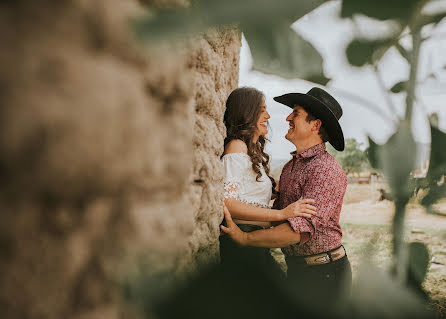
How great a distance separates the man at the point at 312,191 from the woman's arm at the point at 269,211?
0.04 meters

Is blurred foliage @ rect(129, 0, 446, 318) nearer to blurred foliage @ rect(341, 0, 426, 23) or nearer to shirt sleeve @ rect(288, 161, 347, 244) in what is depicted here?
blurred foliage @ rect(341, 0, 426, 23)

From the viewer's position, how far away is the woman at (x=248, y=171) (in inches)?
83.0

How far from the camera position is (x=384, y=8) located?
0.33m

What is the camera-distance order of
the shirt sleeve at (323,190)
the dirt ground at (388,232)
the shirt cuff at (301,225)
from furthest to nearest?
the shirt sleeve at (323,190) → the shirt cuff at (301,225) → the dirt ground at (388,232)

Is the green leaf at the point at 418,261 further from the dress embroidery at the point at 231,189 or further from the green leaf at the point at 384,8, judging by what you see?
the dress embroidery at the point at 231,189

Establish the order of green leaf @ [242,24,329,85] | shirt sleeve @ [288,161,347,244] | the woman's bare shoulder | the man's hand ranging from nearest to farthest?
green leaf @ [242,24,329,85] → the man's hand → shirt sleeve @ [288,161,347,244] → the woman's bare shoulder

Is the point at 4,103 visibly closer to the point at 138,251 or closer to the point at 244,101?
the point at 138,251

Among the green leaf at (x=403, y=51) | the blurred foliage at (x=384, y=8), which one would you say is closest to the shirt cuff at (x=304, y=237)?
the green leaf at (x=403, y=51)

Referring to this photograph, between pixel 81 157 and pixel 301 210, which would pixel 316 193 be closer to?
pixel 301 210

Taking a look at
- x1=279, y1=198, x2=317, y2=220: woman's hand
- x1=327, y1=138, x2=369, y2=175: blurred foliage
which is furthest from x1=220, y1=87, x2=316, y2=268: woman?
x1=327, y1=138, x2=369, y2=175: blurred foliage

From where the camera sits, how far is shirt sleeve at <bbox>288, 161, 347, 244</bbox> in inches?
83.4

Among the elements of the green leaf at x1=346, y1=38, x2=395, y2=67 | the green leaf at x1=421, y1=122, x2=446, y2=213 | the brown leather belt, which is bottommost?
the brown leather belt

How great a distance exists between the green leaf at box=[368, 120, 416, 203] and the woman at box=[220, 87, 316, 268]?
5.57 ft

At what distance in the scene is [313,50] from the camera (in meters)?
0.45
